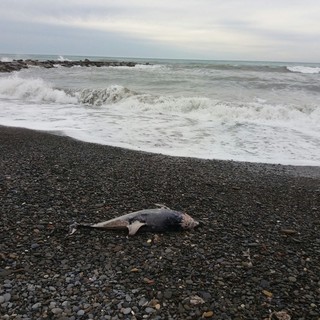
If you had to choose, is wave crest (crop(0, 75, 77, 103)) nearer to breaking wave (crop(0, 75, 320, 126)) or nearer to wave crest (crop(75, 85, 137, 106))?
breaking wave (crop(0, 75, 320, 126))

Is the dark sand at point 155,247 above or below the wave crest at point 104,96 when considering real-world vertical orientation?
below

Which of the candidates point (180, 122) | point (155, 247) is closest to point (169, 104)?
point (180, 122)

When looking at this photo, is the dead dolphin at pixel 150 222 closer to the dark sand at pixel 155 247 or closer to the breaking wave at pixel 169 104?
the dark sand at pixel 155 247

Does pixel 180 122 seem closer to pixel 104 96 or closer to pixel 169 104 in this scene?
pixel 169 104

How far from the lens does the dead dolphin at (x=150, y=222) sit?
4.31m

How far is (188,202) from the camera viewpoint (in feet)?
17.9

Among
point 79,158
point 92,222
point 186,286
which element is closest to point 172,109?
point 79,158

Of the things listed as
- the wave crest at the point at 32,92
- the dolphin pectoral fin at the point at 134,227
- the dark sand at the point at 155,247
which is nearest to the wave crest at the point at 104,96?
the wave crest at the point at 32,92

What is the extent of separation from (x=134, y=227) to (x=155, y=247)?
1.29ft

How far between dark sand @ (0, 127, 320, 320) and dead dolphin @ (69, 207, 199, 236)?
0.11m

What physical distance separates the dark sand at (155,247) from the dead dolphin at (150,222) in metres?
0.11

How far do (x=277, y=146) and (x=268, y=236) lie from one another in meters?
6.01

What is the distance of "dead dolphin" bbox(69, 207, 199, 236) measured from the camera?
431cm

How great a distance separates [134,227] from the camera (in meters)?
4.23
